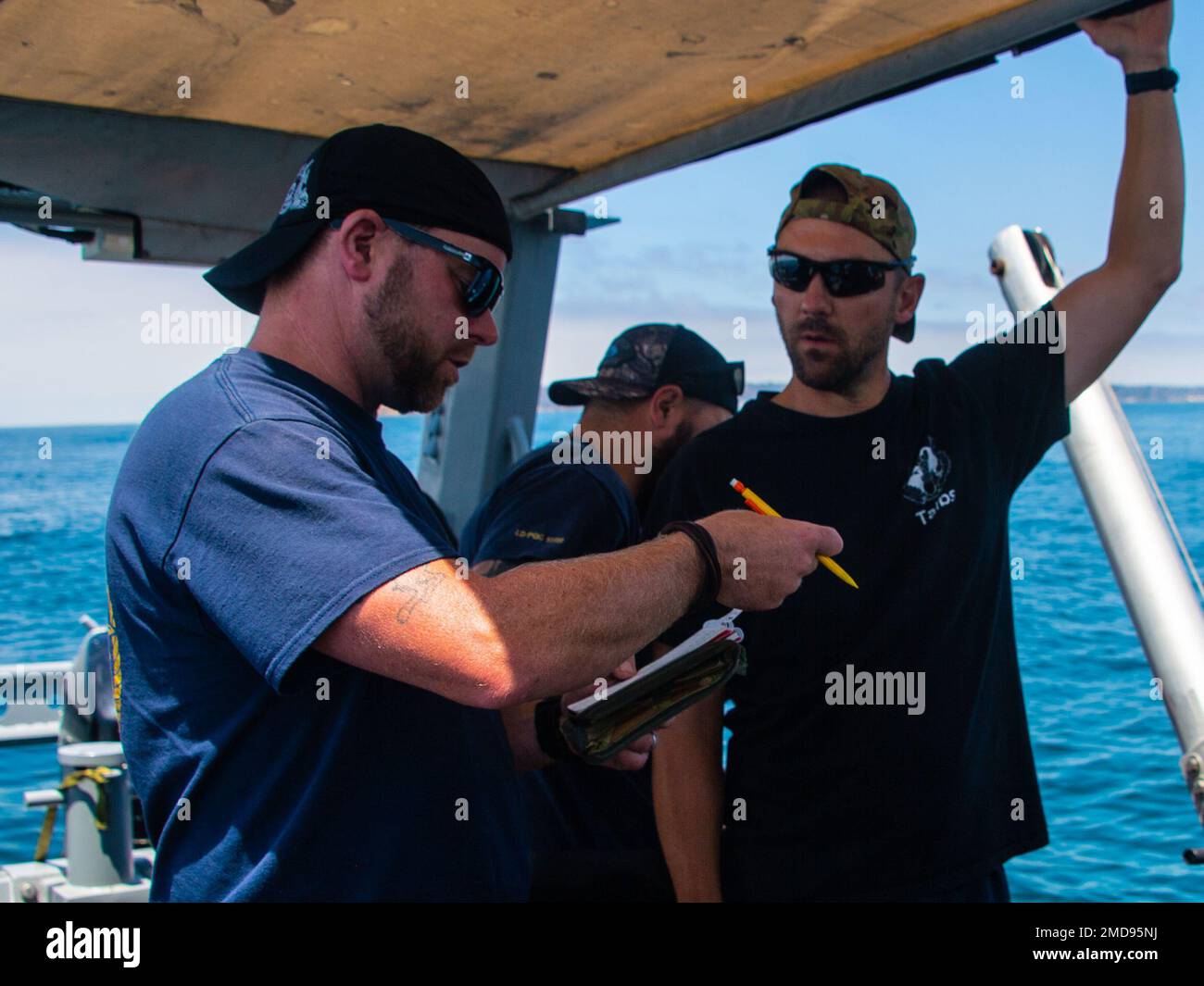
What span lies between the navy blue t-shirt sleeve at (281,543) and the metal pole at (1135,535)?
1932mm

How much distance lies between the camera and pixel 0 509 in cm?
4397

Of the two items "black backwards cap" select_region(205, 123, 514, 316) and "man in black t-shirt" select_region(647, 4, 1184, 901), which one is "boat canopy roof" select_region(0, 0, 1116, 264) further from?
"black backwards cap" select_region(205, 123, 514, 316)

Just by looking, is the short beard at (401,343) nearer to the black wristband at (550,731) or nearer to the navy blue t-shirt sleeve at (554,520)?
the black wristband at (550,731)

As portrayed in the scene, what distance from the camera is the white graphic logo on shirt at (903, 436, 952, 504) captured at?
248 cm

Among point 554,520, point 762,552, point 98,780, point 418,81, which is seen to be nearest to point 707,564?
point 762,552

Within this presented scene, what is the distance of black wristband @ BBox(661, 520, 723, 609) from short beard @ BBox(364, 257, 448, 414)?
0.44 m

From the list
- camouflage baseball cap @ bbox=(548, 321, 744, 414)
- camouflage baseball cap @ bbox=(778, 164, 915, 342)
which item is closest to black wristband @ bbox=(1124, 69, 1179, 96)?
camouflage baseball cap @ bbox=(778, 164, 915, 342)

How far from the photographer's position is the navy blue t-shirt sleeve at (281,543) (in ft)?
4.81

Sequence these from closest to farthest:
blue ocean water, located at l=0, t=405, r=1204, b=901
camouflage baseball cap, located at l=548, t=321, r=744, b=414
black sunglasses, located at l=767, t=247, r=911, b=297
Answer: black sunglasses, located at l=767, t=247, r=911, b=297 → camouflage baseball cap, located at l=548, t=321, r=744, b=414 → blue ocean water, located at l=0, t=405, r=1204, b=901

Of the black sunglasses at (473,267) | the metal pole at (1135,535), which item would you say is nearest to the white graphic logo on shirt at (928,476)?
the metal pole at (1135,535)

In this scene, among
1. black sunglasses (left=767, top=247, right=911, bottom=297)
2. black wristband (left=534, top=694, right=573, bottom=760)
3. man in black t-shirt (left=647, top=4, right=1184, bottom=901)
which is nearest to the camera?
black wristband (left=534, top=694, right=573, bottom=760)
